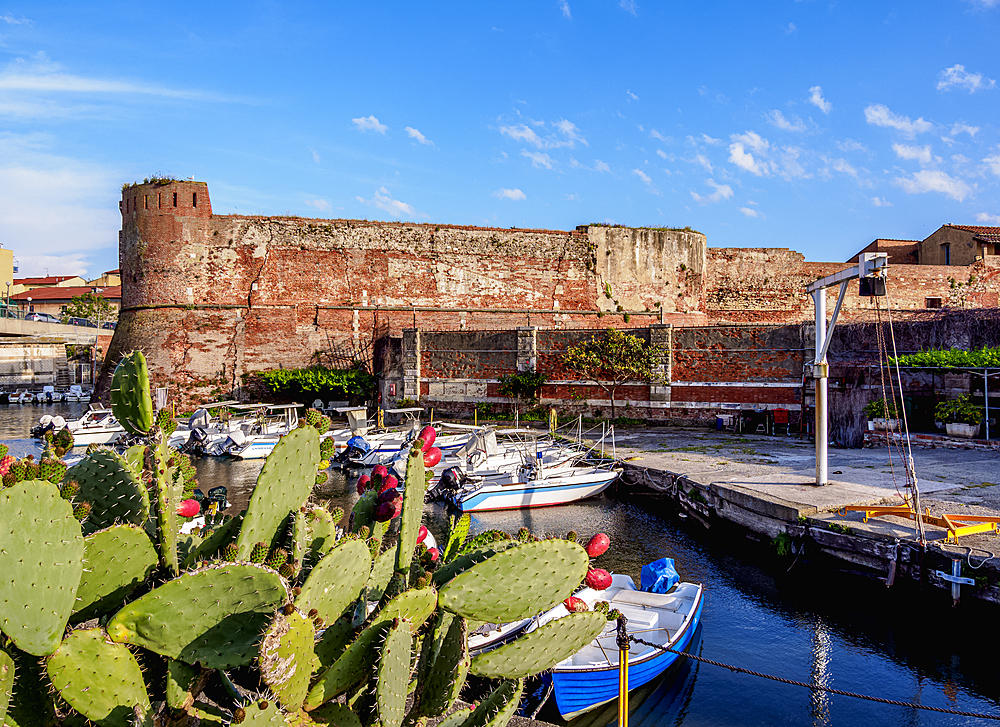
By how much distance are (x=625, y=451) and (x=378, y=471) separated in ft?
54.8

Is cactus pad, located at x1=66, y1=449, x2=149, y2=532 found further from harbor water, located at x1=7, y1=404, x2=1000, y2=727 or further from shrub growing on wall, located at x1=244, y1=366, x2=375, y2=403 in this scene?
shrub growing on wall, located at x1=244, y1=366, x2=375, y2=403

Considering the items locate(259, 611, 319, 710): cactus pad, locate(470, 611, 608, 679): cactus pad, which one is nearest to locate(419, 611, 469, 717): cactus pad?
locate(470, 611, 608, 679): cactus pad

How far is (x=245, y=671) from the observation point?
2684mm

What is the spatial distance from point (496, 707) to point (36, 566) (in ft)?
6.58

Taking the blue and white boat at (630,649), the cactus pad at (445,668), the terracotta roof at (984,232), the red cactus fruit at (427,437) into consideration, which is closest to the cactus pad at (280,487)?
the red cactus fruit at (427,437)

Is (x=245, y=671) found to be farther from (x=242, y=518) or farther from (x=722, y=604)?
(x=722, y=604)

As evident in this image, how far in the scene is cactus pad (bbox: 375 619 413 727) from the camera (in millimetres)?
2389

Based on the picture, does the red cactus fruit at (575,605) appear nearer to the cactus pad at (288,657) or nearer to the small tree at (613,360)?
the cactus pad at (288,657)

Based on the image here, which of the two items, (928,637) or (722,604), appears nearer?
(928,637)

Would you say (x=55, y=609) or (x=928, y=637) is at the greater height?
(x=55, y=609)

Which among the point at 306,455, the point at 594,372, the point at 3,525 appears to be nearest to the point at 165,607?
the point at 3,525

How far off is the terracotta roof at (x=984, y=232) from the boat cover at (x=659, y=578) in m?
37.0

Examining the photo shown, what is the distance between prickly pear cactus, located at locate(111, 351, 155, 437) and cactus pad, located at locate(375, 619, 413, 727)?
1.29m

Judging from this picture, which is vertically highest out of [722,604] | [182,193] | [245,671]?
[182,193]
